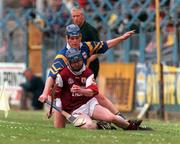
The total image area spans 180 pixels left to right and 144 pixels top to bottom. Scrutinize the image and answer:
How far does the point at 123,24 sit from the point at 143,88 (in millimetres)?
2212

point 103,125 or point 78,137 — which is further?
point 103,125

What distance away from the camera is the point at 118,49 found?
25297 mm

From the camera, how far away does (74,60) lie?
39.9 feet

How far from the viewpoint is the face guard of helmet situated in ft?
39.9

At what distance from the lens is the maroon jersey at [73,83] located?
12336mm

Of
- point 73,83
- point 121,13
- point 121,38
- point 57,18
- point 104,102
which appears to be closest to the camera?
point 73,83

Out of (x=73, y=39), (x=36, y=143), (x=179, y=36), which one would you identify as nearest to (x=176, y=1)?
(x=179, y=36)

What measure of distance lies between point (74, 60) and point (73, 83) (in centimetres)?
40

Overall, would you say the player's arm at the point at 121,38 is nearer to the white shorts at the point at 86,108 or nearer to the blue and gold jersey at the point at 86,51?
the blue and gold jersey at the point at 86,51

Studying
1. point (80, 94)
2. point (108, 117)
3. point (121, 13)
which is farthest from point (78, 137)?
point (121, 13)

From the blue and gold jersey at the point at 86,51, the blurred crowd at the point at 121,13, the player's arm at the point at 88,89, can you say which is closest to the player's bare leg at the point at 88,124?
the player's arm at the point at 88,89

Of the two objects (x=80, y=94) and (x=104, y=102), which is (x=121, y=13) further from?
(x=80, y=94)

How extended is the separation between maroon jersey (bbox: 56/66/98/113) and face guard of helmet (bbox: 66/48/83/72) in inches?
3.9

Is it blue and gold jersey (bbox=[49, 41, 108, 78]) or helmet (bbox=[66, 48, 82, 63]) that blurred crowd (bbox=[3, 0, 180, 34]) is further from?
helmet (bbox=[66, 48, 82, 63])
